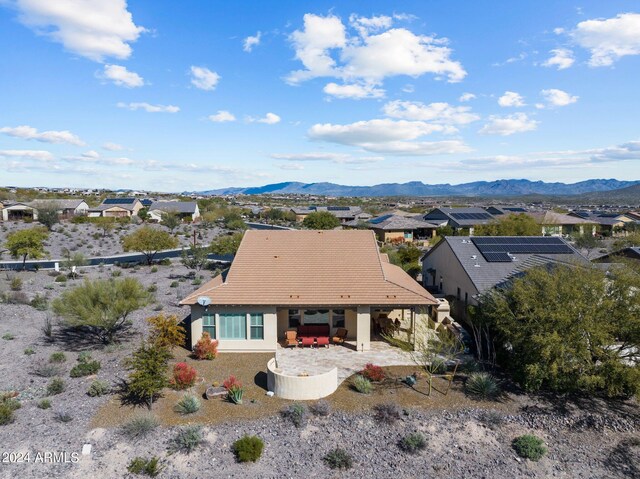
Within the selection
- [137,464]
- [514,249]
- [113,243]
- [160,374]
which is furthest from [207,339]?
[113,243]

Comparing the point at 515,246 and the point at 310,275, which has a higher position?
the point at 515,246

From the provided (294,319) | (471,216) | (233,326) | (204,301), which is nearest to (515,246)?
(294,319)

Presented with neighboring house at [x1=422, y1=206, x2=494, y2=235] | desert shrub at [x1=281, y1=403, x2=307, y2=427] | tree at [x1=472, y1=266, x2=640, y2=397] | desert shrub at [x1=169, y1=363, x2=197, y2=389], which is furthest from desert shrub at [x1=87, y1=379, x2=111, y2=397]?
neighboring house at [x1=422, y1=206, x2=494, y2=235]

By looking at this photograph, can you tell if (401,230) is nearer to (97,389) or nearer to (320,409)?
(320,409)

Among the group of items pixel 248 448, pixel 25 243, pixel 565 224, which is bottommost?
pixel 248 448

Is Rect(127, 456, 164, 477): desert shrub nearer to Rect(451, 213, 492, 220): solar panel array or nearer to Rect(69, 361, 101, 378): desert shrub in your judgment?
Rect(69, 361, 101, 378): desert shrub

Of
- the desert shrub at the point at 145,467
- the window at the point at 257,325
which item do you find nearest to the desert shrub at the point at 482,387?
the window at the point at 257,325
